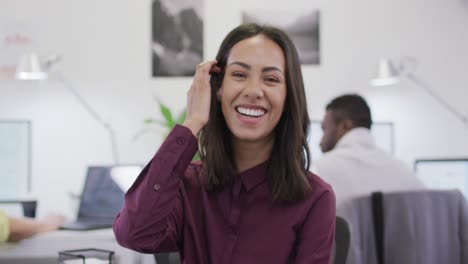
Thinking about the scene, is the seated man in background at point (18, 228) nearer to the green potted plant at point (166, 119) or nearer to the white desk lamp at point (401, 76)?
the green potted plant at point (166, 119)

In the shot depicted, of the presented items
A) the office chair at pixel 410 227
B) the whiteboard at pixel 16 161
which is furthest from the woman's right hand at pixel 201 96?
the whiteboard at pixel 16 161

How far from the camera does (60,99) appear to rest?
4633mm

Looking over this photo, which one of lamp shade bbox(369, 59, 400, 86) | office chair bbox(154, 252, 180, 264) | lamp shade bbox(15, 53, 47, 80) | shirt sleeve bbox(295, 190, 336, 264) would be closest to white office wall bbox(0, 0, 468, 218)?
lamp shade bbox(369, 59, 400, 86)

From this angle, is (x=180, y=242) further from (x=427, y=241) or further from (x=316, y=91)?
(x=316, y=91)

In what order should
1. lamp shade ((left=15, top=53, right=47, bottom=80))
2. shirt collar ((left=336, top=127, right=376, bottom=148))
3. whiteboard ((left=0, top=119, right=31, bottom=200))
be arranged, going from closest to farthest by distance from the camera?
shirt collar ((left=336, top=127, right=376, bottom=148))
lamp shade ((left=15, top=53, right=47, bottom=80))
whiteboard ((left=0, top=119, right=31, bottom=200))

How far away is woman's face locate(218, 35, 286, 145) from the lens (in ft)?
3.87

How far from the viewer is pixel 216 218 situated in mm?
1176

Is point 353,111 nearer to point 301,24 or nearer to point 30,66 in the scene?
point 301,24

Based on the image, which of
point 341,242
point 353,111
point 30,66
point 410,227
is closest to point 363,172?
point 353,111

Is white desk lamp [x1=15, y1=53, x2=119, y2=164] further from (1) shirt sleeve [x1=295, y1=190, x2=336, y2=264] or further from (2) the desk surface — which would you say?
(1) shirt sleeve [x1=295, y1=190, x2=336, y2=264]

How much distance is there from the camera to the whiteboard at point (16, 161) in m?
4.49

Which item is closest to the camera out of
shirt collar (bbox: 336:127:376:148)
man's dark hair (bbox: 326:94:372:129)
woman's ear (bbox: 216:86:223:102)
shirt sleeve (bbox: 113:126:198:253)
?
shirt sleeve (bbox: 113:126:198:253)

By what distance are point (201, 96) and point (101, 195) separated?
1.63 meters

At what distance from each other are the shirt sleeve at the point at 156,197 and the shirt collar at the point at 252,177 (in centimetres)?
13
